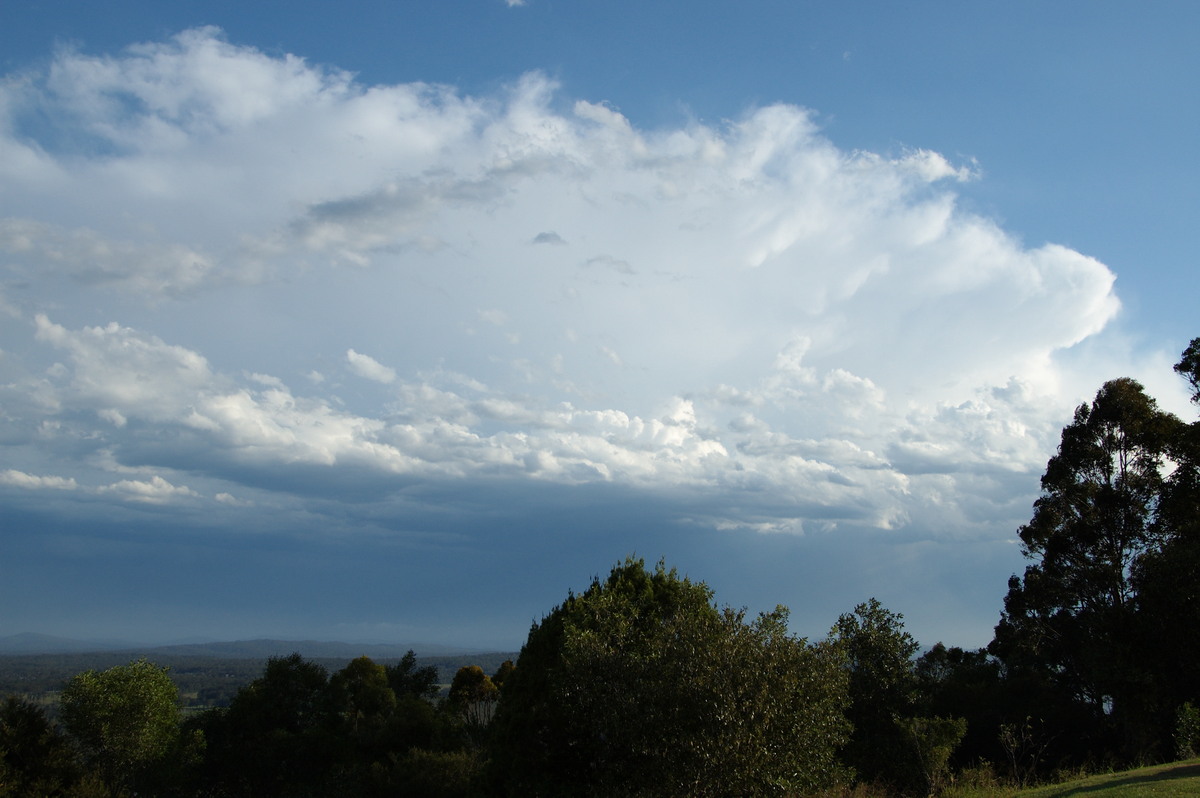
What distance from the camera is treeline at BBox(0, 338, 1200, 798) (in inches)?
717

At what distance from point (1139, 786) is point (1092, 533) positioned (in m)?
24.5

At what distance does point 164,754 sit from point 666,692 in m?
52.7

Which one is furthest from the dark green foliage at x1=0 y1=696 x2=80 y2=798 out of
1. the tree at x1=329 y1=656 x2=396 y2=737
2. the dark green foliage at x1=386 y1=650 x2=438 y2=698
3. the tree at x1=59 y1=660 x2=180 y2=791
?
the dark green foliage at x1=386 y1=650 x2=438 y2=698

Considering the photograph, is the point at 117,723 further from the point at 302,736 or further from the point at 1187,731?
the point at 1187,731

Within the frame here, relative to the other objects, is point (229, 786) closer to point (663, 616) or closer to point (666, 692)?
point (663, 616)

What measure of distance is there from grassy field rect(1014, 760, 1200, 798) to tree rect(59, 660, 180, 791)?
5534 cm

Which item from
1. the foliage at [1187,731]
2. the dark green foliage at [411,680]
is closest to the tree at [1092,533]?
the foliage at [1187,731]

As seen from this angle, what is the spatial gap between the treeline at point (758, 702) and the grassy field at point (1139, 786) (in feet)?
13.4

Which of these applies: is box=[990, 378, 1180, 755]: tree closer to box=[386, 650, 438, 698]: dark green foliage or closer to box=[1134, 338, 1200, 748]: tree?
box=[1134, 338, 1200, 748]: tree

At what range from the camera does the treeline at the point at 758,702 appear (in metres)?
18.2

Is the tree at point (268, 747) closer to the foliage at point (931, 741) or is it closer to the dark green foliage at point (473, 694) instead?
the dark green foliage at point (473, 694)

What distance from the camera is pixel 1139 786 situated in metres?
19.4

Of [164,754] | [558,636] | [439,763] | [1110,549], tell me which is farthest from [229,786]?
[1110,549]

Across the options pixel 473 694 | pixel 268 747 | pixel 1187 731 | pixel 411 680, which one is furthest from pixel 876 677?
pixel 411 680
